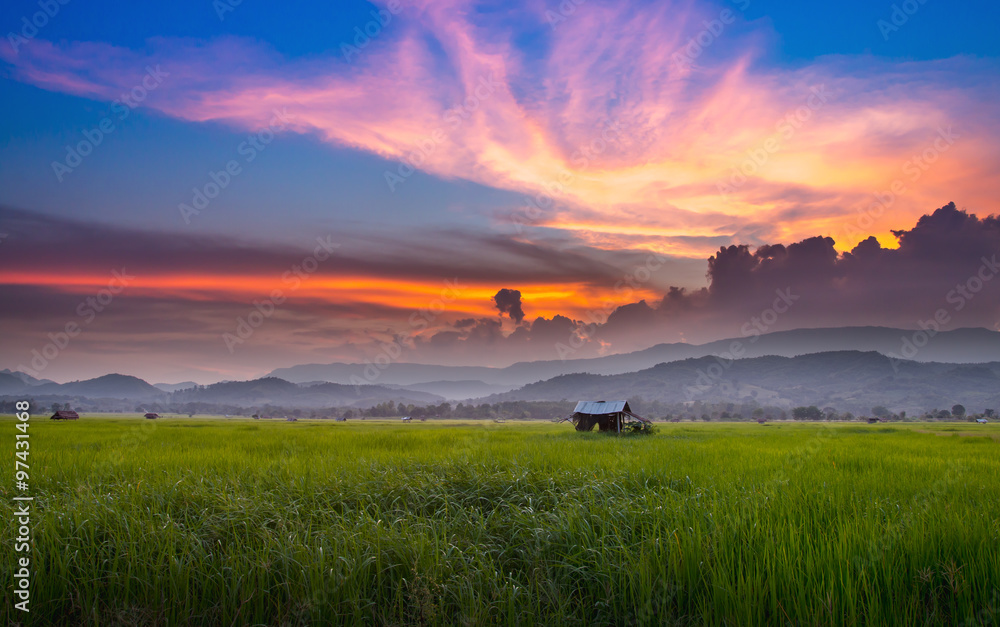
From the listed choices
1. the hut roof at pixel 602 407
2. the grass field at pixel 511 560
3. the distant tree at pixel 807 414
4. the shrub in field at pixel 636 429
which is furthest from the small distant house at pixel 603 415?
the distant tree at pixel 807 414

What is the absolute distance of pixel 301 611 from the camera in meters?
5.40

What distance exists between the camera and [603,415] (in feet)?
144

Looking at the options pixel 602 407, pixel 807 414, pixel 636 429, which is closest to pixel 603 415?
pixel 602 407

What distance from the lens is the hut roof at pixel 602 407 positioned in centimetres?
4309

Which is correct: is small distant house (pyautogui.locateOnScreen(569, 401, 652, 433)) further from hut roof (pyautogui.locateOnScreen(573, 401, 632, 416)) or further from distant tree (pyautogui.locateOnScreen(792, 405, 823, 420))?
distant tree (pyautogui.locateOnScreen(792, 405, 823, 420))

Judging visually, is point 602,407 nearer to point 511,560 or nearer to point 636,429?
point 636,429

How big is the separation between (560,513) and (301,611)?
4.08 metres

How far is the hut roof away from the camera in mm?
43094

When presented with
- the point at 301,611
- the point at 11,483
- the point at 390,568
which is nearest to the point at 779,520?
the point at 390,568

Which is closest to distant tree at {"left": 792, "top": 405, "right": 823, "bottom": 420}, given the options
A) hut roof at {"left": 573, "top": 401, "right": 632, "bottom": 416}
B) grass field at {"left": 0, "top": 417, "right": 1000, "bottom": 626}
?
hut roof at {"left": 573, "top": 401, "right": 632, "bottom": 416}

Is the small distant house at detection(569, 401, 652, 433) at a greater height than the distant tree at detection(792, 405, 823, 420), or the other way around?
the small distant house at detection(569, 401, 652, 433)

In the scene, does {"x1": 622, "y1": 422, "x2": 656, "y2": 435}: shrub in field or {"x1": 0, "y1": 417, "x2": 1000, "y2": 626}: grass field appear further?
{"x1": 622, "y1": 422, "x2": 656, "y2": 435}: shrub in field

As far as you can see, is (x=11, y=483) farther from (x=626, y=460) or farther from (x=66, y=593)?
(x=626, y=460)

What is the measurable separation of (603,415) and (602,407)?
0.97 meters
